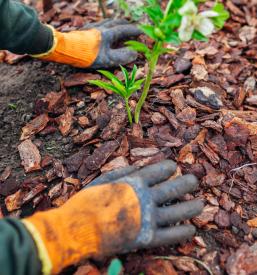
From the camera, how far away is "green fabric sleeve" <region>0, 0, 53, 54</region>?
192 centimetres

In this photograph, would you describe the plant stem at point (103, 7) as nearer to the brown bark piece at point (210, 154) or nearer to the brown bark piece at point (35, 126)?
the brown bark piece at point (35, 126)

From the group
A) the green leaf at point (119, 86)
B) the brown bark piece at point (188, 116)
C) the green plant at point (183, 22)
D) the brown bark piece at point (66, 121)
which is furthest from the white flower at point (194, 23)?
the brown bark piece at point (66, 121)

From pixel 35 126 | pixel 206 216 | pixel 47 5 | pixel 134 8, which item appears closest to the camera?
pixel 206 216

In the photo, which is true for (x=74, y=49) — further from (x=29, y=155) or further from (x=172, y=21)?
(x=172, y=21)

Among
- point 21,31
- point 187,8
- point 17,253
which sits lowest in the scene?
point 17,253

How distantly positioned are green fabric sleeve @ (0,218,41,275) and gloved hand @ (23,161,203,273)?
0.03m

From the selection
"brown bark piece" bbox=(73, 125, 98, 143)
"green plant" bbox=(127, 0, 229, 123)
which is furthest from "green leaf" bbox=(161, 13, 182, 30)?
"brown bark piece" bbox=(73, 125, 98, 143)

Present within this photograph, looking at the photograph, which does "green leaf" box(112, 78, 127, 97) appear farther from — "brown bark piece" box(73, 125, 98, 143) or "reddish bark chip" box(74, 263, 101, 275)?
"reddish bark chip" box(74, 263, 101, 275)

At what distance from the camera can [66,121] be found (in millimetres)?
2020

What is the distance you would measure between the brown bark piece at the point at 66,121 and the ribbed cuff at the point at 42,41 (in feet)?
1.12

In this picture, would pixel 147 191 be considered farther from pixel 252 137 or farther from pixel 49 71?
→ pixel 49 71

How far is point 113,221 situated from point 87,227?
0.30 ft

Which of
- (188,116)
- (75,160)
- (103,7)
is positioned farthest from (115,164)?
(103,7)

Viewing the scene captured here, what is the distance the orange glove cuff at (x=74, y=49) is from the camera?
214cm
